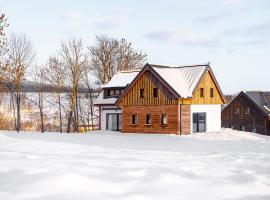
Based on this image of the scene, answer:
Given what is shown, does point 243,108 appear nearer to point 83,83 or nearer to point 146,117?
point 83,83

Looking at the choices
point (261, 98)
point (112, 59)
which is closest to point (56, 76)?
point (112, 59)

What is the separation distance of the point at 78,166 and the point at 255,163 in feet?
22.5

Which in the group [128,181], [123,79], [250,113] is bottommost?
[128,181]

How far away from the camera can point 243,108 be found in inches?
2405

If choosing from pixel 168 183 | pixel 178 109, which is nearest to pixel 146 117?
pixel 178 109

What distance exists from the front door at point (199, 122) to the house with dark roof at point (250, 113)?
23.1m

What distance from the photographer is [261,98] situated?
201ft

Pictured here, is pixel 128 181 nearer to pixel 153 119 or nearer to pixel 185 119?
pixel 185 119

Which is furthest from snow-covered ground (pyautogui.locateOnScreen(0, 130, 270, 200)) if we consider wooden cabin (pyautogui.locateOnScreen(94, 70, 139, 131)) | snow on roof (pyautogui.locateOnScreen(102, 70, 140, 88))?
snow on roof (pyautogui.locateOnScreen(102, 70, 140, 88))

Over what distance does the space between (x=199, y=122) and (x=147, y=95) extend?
581 cm

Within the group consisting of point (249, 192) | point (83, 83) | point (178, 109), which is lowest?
point (249, 192)

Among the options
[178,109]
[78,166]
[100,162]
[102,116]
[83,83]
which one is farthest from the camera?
[83,83]

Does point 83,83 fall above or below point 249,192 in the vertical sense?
above

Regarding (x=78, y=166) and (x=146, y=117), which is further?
(x=146, y=117)
